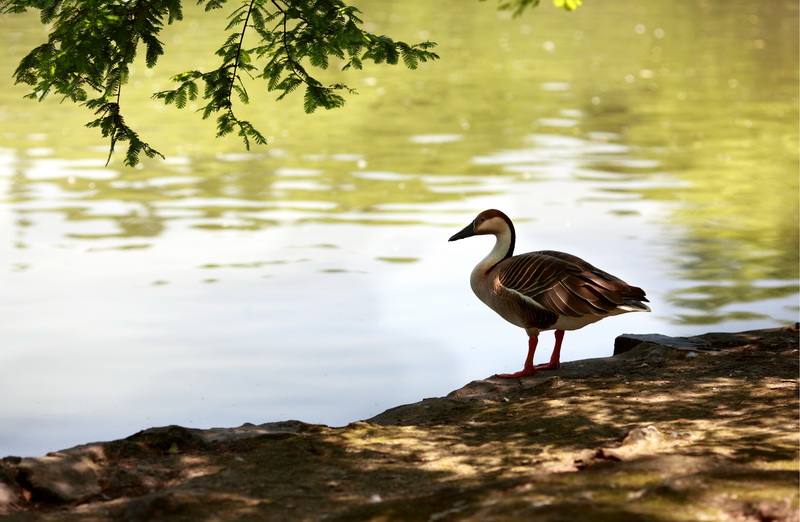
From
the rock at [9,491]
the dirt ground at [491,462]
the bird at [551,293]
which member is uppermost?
the bird at [551,293]

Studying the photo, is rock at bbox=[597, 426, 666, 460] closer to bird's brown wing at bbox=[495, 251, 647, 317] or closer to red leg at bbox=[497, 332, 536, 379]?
bird's brown wing at bbox=[495, 251, 647, 317]

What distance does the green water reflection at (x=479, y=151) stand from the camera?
579 inches

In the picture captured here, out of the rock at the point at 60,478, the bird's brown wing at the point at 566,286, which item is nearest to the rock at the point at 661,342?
the bird's brown wing at the point at 566,286

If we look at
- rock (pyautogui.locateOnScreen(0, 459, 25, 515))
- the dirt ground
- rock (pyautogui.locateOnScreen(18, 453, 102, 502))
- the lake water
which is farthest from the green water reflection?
rock (pyautogui.locateOnScreen(0, 459, 25, 515))

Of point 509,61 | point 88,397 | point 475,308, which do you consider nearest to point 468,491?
point 88,397

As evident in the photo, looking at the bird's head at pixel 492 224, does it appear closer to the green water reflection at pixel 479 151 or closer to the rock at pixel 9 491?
the green water reflection at pixel 479 151

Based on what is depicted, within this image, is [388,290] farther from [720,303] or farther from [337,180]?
[337,180]

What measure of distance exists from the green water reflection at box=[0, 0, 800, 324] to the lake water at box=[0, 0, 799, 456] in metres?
0.08

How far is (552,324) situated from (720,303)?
13.0 ft

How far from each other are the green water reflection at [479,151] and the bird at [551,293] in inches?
127

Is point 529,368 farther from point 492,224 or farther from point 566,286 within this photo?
point 492,224

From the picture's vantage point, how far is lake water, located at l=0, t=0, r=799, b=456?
9711 millimetres

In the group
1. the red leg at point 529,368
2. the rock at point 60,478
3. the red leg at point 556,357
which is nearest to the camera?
the rock at point 60,478

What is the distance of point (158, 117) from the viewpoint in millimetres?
23281
